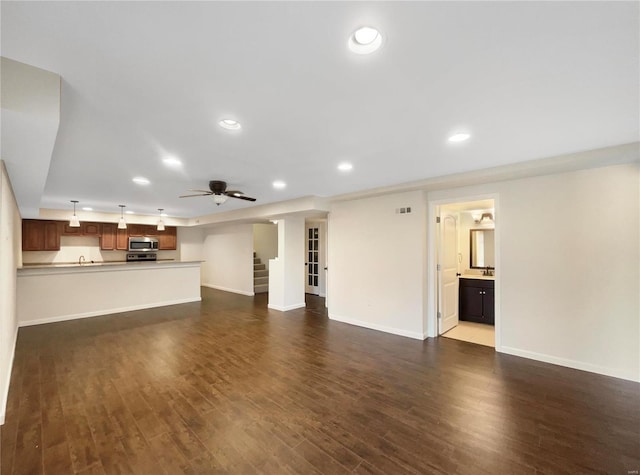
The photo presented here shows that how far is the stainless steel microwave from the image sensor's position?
8218 mm

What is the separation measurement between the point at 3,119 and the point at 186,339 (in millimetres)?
3525

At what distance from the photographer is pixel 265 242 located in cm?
1003

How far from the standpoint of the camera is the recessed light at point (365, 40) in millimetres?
1210

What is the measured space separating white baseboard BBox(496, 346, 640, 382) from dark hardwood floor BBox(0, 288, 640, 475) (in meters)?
0.12

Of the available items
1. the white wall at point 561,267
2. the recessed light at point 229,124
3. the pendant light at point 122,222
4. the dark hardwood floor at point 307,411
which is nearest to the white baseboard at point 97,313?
the dark hardwood floor at point 307,411

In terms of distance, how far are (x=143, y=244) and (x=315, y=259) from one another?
215 inches

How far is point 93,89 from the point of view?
165 centimetres

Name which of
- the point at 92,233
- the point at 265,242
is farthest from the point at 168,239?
the point at 265,242

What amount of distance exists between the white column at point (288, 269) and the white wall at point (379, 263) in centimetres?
120

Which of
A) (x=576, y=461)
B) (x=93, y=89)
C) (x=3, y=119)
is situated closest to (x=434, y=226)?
(x=576, y=461)

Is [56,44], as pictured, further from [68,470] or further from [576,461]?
[576,461]

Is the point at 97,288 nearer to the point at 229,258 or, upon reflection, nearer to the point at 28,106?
the point at 229,258

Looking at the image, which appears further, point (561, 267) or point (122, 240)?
point (122, 240)

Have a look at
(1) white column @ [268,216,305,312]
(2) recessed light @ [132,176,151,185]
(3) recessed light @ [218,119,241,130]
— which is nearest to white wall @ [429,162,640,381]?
(3) recessed light @ [218,119,241,130]
